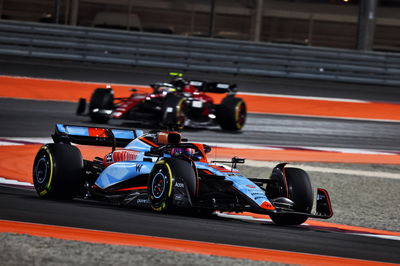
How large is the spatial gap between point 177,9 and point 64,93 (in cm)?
623

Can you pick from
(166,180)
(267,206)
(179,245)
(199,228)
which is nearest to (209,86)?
(166,180)

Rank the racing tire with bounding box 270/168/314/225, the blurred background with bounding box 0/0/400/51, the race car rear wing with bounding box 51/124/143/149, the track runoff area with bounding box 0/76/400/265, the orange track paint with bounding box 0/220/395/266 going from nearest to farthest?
the orange track paint with bounding box 0/220/395/266, the track runoff area with bounding box 0/76/400/265, the racing tire with bounding box 270/168/314/225, the race car rear wing with bounding box 51/124/143/149, the blurred background with bounding box 0/0/400/51

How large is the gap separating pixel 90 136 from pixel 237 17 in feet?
58.0

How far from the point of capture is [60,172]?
8781 millimetres

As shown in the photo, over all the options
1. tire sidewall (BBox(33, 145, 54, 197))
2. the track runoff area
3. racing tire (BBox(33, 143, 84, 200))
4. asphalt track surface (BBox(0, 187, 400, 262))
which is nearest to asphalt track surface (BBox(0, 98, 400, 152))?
the track runoff area

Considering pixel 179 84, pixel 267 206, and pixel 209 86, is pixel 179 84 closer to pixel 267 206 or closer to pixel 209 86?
pixel 209 86

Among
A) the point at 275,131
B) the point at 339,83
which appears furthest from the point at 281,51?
the point at 275,131

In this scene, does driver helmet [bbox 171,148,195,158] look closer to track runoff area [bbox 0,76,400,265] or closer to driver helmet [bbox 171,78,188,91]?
track runoff area [bbox 0,76,400,265]

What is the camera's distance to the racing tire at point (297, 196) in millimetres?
8453

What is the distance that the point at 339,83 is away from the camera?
83.7ft

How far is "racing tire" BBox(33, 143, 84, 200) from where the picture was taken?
8773 mm

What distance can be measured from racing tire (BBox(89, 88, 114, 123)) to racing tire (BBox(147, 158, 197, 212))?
9.24 meters

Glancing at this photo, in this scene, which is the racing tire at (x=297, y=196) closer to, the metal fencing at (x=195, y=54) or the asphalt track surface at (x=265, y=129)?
the asphalt track surface at (x=265, y=129)

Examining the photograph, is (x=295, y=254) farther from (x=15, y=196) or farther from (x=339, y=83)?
(x=339, y=83)
